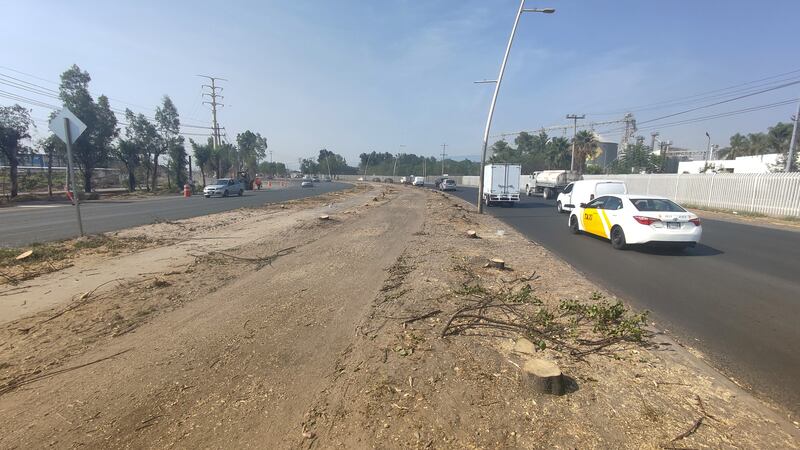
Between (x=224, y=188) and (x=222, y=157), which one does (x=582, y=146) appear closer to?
(x=224, y=188)

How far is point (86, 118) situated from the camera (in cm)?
3341

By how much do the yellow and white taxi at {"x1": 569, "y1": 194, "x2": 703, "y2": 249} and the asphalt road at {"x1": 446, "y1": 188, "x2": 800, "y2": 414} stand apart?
0.36m

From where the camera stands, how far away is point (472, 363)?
3.68m

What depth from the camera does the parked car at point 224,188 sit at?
33.0m

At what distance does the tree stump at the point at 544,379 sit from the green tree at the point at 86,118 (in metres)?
40.3

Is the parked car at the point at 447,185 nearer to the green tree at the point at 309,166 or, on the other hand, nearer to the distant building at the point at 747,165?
the distant building at the point at 747,165

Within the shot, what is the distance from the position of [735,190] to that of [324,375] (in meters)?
28.2

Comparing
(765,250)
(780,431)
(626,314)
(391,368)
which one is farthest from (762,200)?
(391,368)

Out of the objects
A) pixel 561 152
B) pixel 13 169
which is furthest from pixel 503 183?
pixel 561 152

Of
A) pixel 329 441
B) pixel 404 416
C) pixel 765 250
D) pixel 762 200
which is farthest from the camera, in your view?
pixel 762 200

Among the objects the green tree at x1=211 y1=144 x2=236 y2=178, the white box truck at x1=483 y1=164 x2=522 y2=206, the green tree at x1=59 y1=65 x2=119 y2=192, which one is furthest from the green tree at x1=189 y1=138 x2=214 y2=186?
the white box truck at x1=483 y1=164 x2=522 y2=206

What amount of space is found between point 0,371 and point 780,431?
6196 millimetres

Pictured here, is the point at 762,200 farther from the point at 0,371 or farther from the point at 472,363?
the point at 0,371

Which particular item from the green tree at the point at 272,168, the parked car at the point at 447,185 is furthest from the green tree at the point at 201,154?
the green tree at the point at 272,168
